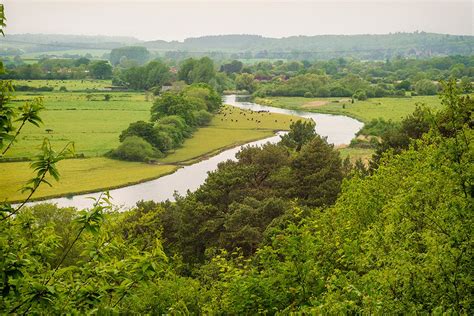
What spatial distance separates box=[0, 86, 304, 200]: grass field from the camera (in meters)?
50.3

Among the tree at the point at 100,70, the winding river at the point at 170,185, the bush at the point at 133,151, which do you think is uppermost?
the tree at the point at 100,70

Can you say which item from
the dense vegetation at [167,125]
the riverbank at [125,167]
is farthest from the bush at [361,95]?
the riverbank at [125,167]

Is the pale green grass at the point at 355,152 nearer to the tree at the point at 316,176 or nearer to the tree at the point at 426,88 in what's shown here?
the tree at the point at 316,176

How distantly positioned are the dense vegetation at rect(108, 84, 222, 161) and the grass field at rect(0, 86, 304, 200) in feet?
6.15

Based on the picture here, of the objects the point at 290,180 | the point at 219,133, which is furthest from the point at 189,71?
the point at 290,180

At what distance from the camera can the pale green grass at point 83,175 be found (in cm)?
4681

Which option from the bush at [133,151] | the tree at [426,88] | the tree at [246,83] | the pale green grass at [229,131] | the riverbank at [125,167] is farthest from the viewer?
the tree at [246,83]

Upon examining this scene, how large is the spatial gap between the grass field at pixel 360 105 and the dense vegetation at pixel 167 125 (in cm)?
2552

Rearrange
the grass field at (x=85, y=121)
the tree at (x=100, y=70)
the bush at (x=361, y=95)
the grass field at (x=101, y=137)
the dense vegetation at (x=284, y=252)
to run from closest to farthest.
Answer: the dense vegetation at (x=284, y=252) → the grass field at (x=101, y=137) → the grass field at (x=85, y=121) → the bush at (x=361, y=95) → the tree at (x=100, y=70)

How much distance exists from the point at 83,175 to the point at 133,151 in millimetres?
10019

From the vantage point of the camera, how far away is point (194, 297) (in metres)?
15.0

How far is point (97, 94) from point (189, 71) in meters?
41.1

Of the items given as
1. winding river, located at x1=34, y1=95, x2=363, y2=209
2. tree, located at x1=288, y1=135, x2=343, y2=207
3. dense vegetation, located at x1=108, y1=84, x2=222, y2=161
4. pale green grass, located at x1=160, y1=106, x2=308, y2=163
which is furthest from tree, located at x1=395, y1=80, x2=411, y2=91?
tree, located at x1=288, y1=135, x2=343, y2=207

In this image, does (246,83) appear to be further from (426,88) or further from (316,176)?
(316,176)
